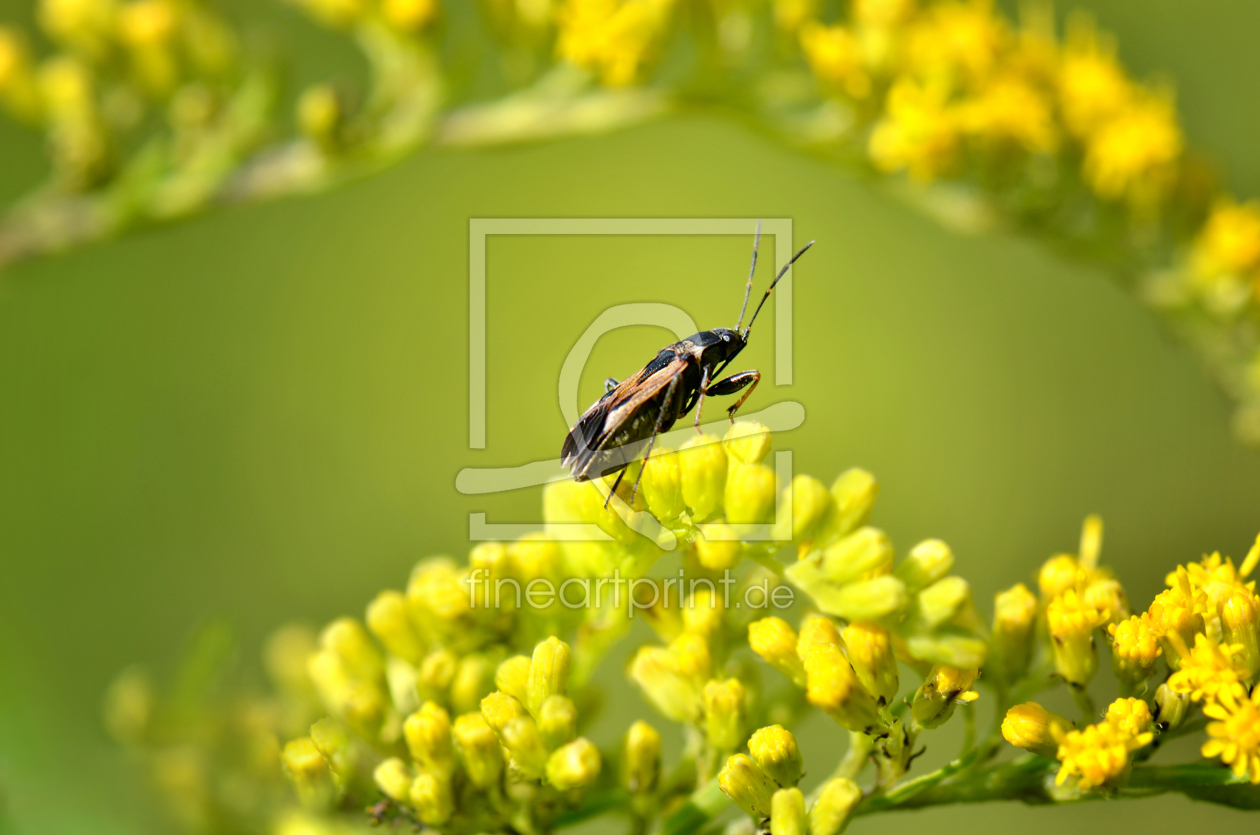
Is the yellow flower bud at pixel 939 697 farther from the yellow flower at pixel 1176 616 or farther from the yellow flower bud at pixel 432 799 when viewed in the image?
the yellow flower bud at pixel 432 799

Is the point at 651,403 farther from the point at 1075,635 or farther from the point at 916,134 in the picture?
the point at 916,134

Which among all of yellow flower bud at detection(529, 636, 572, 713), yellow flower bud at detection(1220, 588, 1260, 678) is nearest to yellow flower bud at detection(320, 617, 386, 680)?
yellow flower bud at detection(529, 636, 572, 713)

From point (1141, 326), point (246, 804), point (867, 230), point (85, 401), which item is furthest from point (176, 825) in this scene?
point (1141, 326)

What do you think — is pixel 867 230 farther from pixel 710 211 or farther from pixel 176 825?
pixel 176 825

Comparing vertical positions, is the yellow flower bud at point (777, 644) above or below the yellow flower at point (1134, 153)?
below

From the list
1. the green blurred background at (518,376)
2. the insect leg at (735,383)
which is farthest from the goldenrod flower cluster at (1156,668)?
the green blurred background at (518,376)

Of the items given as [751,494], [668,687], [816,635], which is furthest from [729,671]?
[751,494]
